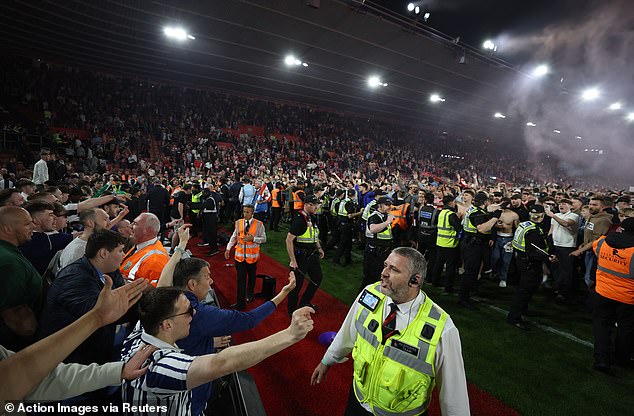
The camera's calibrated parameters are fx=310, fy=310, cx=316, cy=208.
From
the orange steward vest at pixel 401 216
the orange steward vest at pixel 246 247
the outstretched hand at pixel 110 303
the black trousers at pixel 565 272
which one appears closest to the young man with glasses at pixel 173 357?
the outstretched hand at pixel 110 303

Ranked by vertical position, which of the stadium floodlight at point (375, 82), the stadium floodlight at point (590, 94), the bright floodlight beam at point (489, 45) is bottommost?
the stadium floodlight at point (375, 82)

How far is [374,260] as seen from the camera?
5781 millimetres

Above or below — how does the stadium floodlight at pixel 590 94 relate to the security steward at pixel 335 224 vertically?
above

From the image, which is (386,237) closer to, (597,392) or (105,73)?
(597,392)

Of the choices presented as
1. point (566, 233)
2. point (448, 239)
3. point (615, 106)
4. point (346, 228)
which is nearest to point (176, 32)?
point (346, 228)

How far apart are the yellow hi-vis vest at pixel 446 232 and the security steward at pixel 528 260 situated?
1029 millimetres

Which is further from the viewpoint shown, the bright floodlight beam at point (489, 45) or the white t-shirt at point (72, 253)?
the bright floodlight beam at point (489, 45)

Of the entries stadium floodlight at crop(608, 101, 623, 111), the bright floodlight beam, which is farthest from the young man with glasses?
stadium floodlight at crop(608, 101, 623, 111)

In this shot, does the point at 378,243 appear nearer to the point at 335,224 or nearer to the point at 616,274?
the point at 616,274

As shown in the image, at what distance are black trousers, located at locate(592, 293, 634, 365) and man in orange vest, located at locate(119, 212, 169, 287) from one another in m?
5.24

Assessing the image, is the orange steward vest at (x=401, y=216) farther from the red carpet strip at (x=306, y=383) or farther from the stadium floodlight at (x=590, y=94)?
the stadium floodlight at (x=590, y=94)

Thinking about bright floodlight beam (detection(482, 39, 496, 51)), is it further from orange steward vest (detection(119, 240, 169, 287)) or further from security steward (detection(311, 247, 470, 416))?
orange steward vest (detection(119, 240, 169, 287))

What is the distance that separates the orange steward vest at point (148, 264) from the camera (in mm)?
3180

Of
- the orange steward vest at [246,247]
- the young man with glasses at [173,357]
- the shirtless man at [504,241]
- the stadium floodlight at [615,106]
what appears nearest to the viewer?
the young man with glasses at [173,357]
